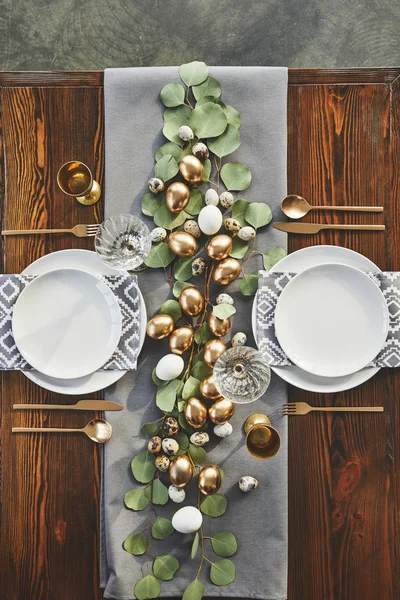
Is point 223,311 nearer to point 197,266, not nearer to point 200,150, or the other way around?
point 197,266

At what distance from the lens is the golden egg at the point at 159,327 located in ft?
2.67

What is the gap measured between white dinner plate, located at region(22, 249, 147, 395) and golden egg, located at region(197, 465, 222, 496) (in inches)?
8.3

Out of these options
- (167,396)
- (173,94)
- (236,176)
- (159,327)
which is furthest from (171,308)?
(173,94)

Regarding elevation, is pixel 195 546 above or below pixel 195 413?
below

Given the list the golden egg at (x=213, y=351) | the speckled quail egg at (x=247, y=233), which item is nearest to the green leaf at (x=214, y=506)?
the golden egg at (x=213, y=351)

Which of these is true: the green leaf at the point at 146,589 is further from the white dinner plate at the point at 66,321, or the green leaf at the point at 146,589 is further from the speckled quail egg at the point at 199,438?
the white dinner plate at the point at 66,321

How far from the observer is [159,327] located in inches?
32.1

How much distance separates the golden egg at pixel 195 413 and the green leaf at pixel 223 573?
0.77ft

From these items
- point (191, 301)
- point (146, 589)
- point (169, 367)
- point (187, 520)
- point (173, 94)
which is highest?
point (173, 94)

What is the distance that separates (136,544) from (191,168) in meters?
0.64

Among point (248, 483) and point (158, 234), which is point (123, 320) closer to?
point (158, 234)

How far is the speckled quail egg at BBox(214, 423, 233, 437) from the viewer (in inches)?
32.1

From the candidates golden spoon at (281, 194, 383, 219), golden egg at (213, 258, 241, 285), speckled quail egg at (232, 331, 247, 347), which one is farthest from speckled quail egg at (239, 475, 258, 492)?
golden spoon at (281, 194, 383, 219)

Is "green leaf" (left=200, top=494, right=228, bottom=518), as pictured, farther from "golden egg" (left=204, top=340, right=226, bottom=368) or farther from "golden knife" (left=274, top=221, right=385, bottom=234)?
"golden knife" (left=274, top=221, right=385, bottom=234)
